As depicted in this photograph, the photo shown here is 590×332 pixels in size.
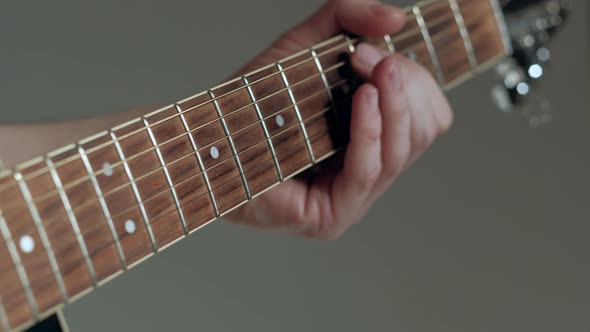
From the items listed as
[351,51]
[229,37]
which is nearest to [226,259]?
[229,37]

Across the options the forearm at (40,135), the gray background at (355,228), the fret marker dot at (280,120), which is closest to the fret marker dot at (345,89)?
the fret marker dot at (280,120)

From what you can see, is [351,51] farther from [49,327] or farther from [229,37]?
[229,37]

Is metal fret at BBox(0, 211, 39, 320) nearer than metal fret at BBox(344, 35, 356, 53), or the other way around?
metal fret at BBox(0, 211, 39, 320)

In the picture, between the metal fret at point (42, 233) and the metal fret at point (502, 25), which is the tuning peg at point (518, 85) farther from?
the metal fret at point (42, 233)

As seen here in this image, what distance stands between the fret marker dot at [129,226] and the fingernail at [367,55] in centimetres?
32

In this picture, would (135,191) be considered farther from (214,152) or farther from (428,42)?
(428,42)

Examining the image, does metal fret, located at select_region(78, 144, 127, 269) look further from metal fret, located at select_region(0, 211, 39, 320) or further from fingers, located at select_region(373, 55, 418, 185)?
fingers, located at select_region(373, 55, 418, 185)

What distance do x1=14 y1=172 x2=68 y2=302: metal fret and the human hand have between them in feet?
1.15

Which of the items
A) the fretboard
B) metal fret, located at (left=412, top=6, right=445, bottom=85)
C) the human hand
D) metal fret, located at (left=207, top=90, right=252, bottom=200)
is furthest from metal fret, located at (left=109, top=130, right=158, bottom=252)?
metal fret, located at (left=412, top=6, right=445, bottom=85)

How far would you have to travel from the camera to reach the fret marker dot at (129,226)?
1.62 feet

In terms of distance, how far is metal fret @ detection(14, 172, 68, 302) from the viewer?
435 millimetres

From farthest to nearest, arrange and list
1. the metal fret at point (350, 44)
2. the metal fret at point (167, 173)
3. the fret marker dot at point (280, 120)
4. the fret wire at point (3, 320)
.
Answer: the metal fret at point (350, 44) < the fret marker dot at point (280, 120) < the metal fret at point (167, 173) < the fret wire at point (3, 320)

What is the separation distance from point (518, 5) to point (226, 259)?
693 mm

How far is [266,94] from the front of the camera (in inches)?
24.9
